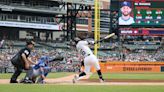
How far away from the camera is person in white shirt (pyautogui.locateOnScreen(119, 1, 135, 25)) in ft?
149

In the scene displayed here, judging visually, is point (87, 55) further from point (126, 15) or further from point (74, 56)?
point (74, 56)

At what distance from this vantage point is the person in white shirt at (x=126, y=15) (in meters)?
45.4

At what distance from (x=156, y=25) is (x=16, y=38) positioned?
20.3 metres

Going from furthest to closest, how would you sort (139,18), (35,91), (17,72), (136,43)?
1. (136,43)
2. (139,18)
3. (17,72)
4. (35,91)

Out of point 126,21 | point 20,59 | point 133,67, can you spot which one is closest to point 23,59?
point 20,59

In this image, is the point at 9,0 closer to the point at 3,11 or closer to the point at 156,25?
the point at 3,11

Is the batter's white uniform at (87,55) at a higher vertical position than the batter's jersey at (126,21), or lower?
lower

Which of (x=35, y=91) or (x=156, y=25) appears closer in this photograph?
(x=35, y=91)

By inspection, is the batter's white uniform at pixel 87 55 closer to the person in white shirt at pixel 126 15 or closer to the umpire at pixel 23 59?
the umpire at pixel 23 59

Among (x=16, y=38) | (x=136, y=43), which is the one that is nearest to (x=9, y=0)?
(x=16, y=38)

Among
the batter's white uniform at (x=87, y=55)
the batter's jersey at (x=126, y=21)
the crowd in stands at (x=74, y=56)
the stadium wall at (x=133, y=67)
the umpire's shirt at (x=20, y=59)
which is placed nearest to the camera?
the umpire's shirt at (x=20, y=59)

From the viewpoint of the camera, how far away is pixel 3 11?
56.6m

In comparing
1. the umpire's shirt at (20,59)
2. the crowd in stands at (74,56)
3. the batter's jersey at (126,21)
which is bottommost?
the crowd in stands at (74,56)

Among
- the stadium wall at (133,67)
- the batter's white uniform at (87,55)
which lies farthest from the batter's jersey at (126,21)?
the batter's white uniform at (87,55)
